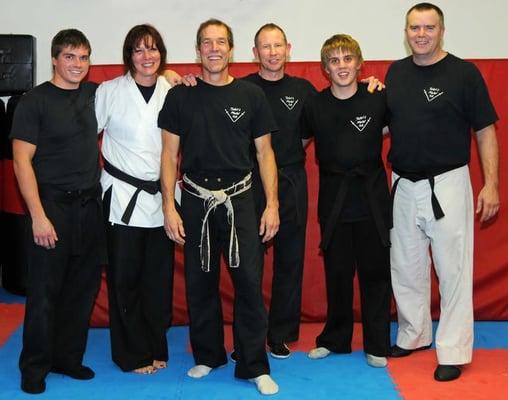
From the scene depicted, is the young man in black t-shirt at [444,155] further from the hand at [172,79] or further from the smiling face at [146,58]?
the smiling face at [146,58]

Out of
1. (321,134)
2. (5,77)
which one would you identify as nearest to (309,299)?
(321,134)

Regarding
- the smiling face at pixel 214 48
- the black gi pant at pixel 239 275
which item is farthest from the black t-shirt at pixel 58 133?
the smiling face at pixel 214 48

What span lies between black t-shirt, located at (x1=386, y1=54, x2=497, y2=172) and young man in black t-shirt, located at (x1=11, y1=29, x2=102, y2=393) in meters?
1.61

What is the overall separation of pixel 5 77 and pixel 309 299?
8.82 ft

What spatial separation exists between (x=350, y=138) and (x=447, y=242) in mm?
736

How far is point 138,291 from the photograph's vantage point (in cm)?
365

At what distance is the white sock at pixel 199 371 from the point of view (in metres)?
3.60

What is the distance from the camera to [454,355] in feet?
11.7

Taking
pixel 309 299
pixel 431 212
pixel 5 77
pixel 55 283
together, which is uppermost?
pixel 5 77

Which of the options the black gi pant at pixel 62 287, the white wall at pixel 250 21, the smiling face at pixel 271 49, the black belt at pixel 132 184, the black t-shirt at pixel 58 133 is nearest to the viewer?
the black t-shirt at pixel 58 133

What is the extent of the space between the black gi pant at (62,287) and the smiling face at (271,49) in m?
1.14

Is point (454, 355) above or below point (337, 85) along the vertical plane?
below

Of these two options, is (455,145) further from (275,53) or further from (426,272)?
(275,53)

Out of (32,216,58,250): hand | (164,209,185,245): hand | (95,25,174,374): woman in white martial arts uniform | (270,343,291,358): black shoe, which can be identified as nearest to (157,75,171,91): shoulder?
(95,25,174,374): woman in white martial arts uniform
